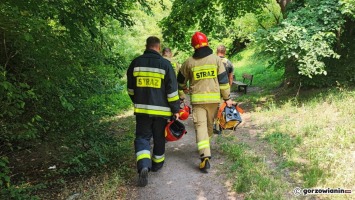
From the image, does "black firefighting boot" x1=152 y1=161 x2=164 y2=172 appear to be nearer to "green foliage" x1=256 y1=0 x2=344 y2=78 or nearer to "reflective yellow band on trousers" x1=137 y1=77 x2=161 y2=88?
"reflective yellow band on trousers" x1=137 y1=77 x2=161 y2=88

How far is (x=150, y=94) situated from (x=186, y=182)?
145 centimetres

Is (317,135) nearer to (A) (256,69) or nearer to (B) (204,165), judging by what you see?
(B) (204,165)

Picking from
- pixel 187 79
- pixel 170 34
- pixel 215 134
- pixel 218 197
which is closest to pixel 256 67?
pixel 170 34

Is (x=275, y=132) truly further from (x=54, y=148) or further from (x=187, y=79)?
(x=54, y=148)

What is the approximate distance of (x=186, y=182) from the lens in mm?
4871

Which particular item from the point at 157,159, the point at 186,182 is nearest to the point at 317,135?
the point at 186,182

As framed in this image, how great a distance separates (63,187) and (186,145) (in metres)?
2.55

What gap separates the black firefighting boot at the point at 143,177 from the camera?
472cm

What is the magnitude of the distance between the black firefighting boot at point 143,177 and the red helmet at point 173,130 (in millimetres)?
678

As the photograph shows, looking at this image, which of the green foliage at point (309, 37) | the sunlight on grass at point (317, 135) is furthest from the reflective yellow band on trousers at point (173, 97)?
the green foliage at point (309, 37)

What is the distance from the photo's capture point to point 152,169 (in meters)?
5.29

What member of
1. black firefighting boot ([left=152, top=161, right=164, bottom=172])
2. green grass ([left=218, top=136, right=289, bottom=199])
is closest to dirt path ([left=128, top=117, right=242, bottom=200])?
black firefighting boot ([left=152, top=161, right=164, bottom=172])

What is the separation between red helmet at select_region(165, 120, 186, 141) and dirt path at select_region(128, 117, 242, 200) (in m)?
0.58

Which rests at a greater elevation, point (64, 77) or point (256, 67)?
point (64, 77)
